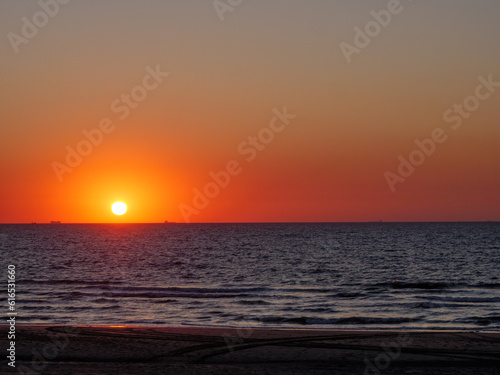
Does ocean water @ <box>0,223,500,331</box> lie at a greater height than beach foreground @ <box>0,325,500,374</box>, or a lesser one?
greater

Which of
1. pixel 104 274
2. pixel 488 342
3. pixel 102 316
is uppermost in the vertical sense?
pixel 104 274

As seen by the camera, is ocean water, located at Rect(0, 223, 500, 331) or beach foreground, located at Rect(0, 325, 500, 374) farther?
ocean water, located at Rect(0, 223, 500, 331)

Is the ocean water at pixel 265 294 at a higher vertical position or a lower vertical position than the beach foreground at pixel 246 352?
higher

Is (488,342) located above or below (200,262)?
below

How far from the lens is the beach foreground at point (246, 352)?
12.0 metres

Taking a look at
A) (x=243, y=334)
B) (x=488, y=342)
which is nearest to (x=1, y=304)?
(x=243, y=334)

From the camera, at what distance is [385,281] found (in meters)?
47.8

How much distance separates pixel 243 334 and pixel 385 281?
3393 cm

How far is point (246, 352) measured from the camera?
534 inches

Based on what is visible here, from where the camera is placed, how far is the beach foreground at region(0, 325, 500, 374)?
12.0 meters

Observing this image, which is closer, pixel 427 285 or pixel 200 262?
pixel 427 285

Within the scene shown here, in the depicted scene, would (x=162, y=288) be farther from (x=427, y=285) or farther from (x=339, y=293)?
(x=427, y=285)

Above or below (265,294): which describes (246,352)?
below

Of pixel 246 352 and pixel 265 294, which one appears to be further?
pixel 265 294
